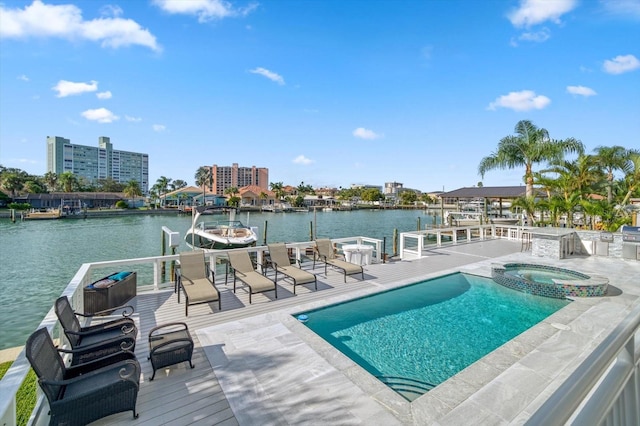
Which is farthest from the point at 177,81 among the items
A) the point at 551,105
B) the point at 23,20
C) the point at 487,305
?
the point at 551,105

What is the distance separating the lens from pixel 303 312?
585 centimetres

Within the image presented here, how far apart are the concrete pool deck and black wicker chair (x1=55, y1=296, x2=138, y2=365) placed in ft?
3.46

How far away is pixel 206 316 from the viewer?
5.63 meters

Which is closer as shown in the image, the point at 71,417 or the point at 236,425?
the point at 71,417

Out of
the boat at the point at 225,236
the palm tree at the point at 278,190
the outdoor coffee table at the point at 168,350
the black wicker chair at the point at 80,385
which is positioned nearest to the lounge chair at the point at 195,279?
the outdoor coffee table at the point at 168,350

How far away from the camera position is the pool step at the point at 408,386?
12.5 ft

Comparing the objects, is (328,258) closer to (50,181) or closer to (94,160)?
(50,181)

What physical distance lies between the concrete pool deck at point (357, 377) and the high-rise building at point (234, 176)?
14277cm

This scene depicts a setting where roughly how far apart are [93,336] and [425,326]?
17.4 feet

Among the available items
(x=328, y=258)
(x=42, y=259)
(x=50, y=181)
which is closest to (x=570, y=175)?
(x=328, y=258)

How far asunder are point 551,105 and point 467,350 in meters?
17.8

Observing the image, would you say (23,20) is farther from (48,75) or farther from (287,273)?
(287,273)

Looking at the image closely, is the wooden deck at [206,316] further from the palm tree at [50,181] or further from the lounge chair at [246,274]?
the palm tree at [50,181]

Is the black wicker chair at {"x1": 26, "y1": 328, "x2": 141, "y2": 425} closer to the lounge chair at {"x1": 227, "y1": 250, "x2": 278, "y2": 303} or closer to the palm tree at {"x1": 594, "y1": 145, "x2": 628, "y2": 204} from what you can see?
the lounge chair at {"x1": 227, "y1": 250, "x2": 278, "y2": 303}
